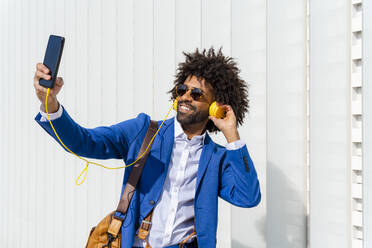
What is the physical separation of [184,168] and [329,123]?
92 centimetres

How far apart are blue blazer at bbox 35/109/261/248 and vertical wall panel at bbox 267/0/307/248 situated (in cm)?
58

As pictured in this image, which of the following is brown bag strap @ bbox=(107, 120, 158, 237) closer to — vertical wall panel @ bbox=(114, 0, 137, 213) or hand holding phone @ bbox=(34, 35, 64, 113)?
hand holding phone @ bbox=(34, 35, 64, 113)

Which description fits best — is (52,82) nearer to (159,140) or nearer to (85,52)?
(159,140)

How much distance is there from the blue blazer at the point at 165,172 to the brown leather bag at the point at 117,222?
0.03 m

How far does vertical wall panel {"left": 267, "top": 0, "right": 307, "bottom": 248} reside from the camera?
2248 millimetres

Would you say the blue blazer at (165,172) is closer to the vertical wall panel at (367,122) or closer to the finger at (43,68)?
the finger at (43,68)

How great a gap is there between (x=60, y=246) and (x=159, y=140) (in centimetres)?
335

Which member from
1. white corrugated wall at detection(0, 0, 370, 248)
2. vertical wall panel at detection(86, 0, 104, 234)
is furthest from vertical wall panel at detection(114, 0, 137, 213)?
vertical wall panel at detection(86, 0, 104, 234)

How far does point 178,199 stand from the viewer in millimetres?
1787

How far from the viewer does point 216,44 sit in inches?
107

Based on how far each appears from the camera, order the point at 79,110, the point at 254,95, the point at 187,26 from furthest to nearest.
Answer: the point at 79,110 < the point at 187,26 < the point at 254,95

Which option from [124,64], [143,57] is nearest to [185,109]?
[143,57]

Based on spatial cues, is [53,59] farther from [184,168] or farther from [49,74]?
[184,168]

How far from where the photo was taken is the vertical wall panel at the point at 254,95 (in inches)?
94.8
